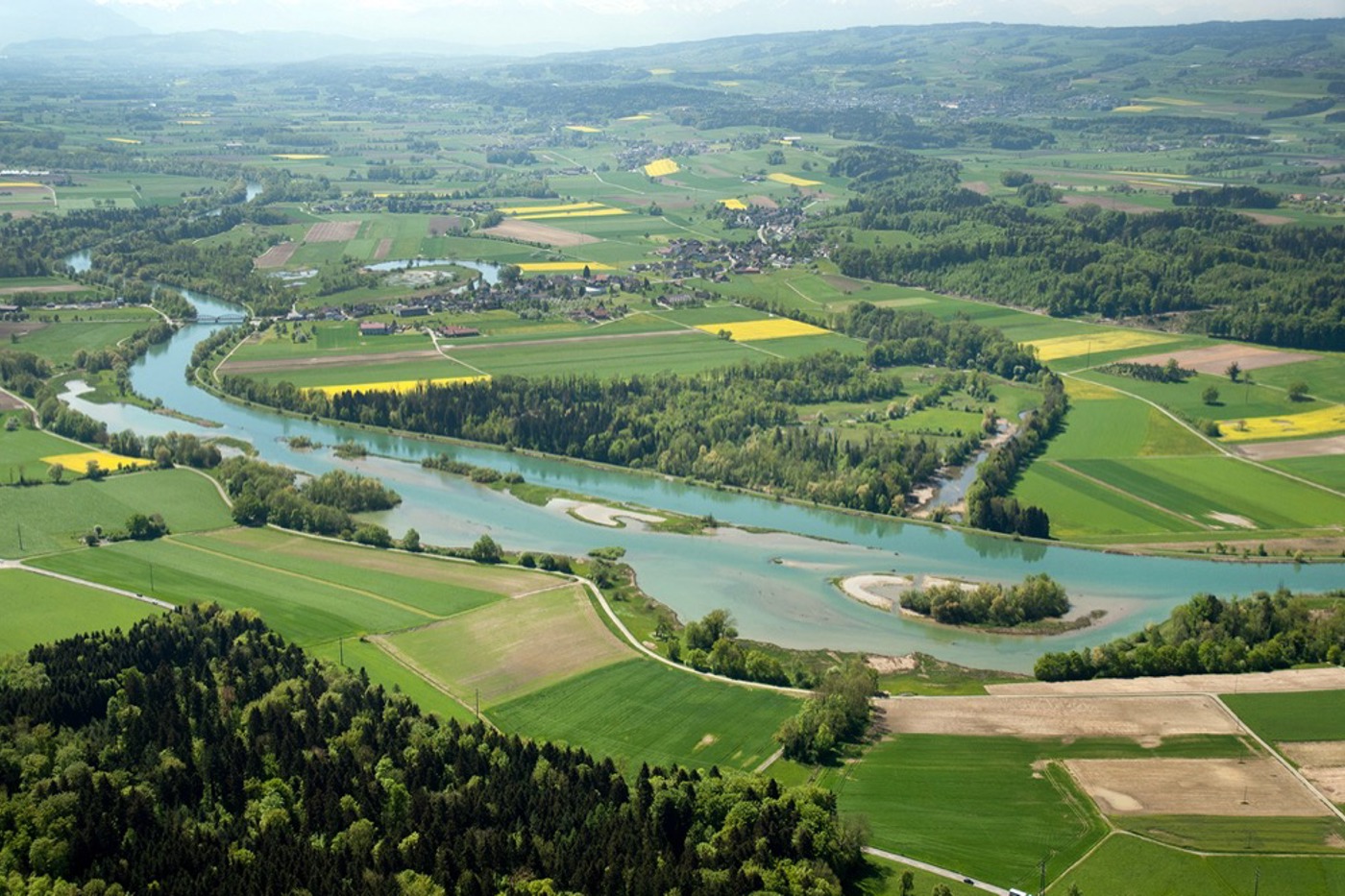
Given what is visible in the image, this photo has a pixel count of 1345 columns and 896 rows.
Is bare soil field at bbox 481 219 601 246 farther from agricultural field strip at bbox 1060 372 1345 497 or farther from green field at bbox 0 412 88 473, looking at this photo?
green field at bbox 0 412 88 473

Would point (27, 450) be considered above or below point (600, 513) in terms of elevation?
above

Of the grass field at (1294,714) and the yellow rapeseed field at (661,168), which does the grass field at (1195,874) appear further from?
the yellow rapeseed field at (661,168)

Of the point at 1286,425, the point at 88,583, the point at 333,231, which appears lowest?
the point at 88,583

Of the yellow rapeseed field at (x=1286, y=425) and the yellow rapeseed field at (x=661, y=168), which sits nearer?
the yellow rapeseed field at (x=1286, y=425)

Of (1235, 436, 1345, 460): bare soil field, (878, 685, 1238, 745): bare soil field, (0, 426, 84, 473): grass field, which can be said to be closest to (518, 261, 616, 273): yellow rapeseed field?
(0, 426, 84, 473): grass field

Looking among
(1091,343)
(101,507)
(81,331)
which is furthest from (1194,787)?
(81,331)

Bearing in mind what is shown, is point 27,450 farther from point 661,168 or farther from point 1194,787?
point 661,168

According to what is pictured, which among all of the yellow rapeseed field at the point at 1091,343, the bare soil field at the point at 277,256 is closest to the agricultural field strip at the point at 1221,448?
the yellow rapeseed field at the point at 1091,343

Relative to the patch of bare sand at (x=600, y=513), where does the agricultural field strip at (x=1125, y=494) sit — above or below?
above
